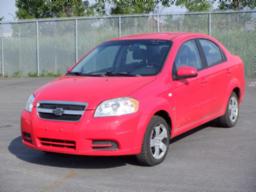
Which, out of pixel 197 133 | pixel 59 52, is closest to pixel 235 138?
pixel 197 133

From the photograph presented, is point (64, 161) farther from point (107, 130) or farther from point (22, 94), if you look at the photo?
point (22, 94)

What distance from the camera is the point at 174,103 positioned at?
6945mm

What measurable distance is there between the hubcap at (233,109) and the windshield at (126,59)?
77.7 inches

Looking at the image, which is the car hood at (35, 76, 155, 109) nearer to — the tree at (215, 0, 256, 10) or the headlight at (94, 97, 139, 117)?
the headlight at (94, 97, 139, 117)

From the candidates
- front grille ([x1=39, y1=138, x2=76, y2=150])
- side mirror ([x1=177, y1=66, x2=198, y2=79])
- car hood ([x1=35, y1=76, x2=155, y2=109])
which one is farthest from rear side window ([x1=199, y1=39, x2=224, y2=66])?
front grille ([x1=39, y1=138, x2=76, y2=150])

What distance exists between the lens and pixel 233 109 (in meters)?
8.95

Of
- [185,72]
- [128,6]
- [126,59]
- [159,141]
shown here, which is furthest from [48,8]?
[159,141]

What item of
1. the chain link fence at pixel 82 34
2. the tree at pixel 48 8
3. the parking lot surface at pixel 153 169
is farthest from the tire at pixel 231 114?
the tree at pixel 48 8

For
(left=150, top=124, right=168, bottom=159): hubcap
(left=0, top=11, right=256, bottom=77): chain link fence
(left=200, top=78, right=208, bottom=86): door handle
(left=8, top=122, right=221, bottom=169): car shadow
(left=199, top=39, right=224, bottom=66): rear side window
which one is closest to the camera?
(left=150, top=124, right=168, bottom=159): hubcap

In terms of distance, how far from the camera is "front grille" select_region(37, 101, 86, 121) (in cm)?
626

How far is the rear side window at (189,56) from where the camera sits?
24.2 ft

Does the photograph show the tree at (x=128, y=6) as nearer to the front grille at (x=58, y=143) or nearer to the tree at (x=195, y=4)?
the tree at (x=195, y=4)

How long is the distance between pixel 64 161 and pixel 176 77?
1856 millimetres

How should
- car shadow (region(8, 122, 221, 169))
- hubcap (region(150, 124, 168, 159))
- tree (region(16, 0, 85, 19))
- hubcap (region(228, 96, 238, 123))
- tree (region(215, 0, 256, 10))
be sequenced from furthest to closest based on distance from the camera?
tree (region(16, 0, 85, 19)), tree (region(215, 0, 256, 10)), hubcap (region(228, 96, 238, 123)), car shadow (region(8, 122, 221, 169)), hubcap (region(150, 124, 168, 159))
